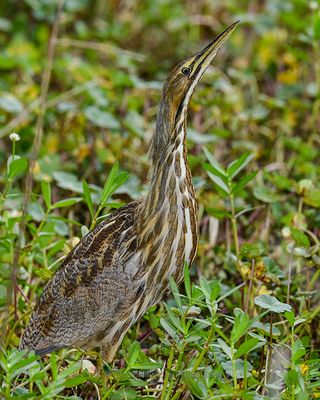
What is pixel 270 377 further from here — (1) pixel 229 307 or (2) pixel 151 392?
(1) pixel 229 307

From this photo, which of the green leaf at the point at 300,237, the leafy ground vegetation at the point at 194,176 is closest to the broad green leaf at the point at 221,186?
the leafy ground vegetation at the point at 194,176

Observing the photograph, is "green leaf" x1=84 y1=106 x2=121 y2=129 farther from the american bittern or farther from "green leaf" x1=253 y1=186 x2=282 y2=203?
the american bittern

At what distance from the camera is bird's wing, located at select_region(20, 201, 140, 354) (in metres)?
2.44

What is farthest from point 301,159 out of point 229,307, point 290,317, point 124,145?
point 290,317

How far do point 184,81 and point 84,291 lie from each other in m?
0.64

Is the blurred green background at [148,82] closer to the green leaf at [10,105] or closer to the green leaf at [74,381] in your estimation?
the green leaf at [10,105]

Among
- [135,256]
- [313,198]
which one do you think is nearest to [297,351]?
[135,256]

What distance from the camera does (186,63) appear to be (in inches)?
98.4

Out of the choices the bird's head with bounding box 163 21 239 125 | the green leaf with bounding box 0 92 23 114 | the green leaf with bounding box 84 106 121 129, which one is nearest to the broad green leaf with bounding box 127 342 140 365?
the bird's head with bounding box 163 21 239 125

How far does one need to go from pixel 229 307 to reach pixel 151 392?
0.49 metres

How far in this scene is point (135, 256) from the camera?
2.46m

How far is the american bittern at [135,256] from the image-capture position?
2.44m

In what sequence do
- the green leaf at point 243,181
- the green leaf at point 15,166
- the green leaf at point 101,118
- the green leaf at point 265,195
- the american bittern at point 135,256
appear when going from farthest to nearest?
the green leaf at point 101,118, the green leaf at point 265,195, the green leaf at point 243,181, the green leaf at point 15,166, the american bittern at point 135,256

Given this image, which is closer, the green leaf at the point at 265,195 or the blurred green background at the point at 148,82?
the green leaf at the point at 265,195
